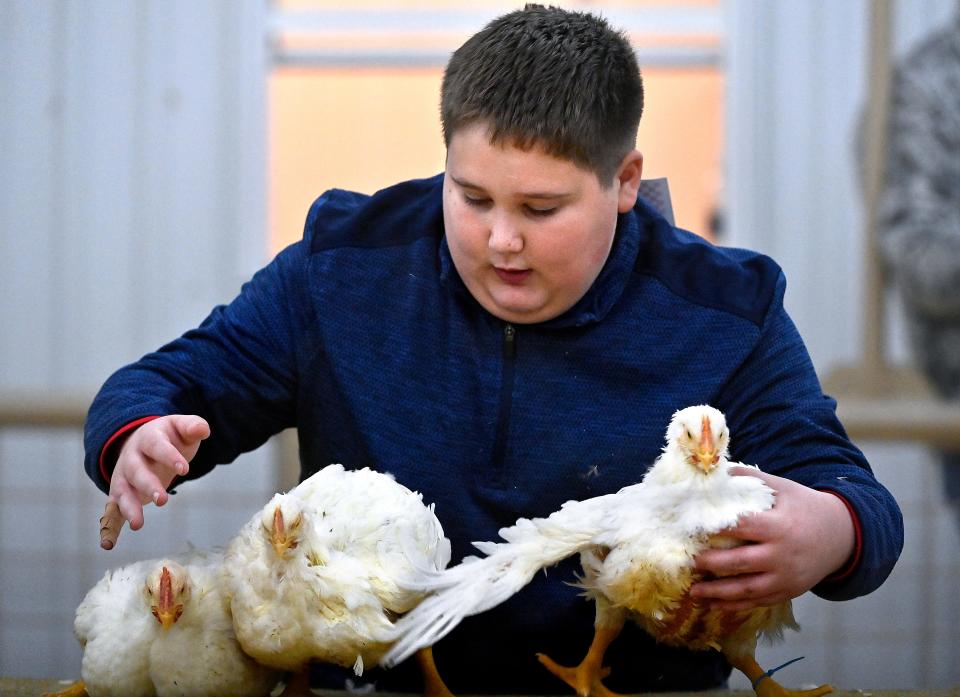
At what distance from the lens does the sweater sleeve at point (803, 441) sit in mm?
1182

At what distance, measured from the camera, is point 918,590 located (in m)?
3.07

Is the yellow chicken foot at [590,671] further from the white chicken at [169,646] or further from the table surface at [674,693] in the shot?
the white chicken at [169,646]

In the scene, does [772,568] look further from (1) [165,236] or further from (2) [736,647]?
(1) [165,236]

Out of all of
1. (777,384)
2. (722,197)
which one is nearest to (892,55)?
(722,197)

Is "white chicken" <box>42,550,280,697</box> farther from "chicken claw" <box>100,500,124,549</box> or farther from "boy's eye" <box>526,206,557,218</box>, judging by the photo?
"boy's eye" <box>526,206,557,218</box>

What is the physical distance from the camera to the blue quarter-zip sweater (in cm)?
132

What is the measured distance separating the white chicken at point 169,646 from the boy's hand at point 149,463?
0.09 m

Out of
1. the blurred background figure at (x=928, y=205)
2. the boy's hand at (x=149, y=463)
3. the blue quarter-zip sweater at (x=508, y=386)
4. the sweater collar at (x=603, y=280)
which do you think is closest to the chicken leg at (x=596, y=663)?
the blue quarter-zip sweater at (x=508, y=386)

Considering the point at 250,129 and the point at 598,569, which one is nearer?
the point at 598,569

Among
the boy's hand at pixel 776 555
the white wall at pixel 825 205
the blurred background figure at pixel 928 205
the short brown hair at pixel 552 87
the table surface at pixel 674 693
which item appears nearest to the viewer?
the boy's hand at pixel 776 555

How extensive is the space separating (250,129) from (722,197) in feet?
4.06

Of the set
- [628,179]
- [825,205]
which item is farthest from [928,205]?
[628,179]

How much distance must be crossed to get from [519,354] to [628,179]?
234 millimetres

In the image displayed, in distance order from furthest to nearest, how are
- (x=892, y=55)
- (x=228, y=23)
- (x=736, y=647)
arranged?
(x=228, y=23) → (x=892, y=55) → (x=736, y=647)
